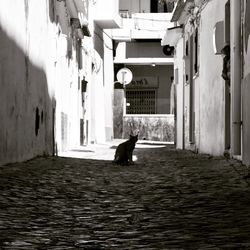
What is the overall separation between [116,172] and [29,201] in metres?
3.98

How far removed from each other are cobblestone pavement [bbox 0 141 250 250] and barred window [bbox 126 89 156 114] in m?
27.5

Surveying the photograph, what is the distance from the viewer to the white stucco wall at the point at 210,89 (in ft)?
40.9

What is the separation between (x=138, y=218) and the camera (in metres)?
5.03

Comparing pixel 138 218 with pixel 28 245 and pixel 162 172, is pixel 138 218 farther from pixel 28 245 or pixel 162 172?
pixel 162 172

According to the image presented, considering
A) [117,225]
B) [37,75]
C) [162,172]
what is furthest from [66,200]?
[37,75]

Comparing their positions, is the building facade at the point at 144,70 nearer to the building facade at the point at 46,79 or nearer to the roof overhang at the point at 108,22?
the roof overhang at the point at 108,22

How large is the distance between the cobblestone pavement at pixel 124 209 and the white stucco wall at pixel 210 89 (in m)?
3.21

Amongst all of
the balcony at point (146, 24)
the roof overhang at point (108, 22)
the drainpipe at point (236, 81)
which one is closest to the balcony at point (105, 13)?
the roof overhang at point (108, 22)

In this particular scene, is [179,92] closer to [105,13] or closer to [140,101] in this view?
[105,13]

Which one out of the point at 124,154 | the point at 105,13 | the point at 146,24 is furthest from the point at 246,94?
the point at 146,24

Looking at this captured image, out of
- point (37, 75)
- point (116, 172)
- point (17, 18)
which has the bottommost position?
point (116, 172)

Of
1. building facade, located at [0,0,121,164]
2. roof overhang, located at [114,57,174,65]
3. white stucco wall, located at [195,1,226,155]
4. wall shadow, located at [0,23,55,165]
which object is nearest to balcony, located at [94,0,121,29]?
building facade, located at [0,0,121,164]

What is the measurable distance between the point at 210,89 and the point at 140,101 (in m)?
23.8

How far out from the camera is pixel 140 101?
37.4 metres
